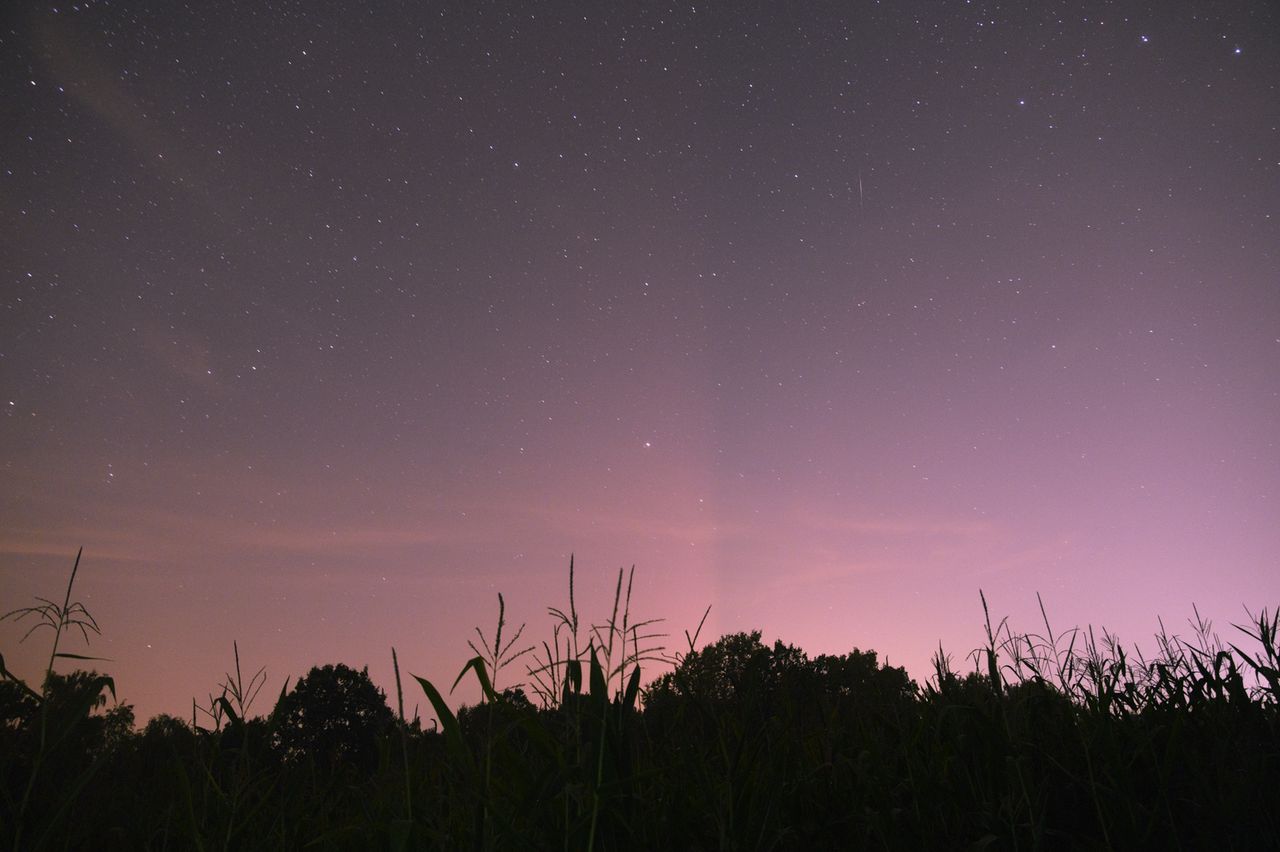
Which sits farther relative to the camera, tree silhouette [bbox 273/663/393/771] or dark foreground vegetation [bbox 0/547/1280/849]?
tree silhouette [bbox 273/663/393/771]

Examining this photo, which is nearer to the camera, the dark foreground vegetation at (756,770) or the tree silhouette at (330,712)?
the dark foreground vegetation at (756,770)

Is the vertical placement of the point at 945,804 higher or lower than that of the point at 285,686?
lower

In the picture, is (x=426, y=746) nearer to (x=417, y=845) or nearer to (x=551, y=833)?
(x=417, y=845)

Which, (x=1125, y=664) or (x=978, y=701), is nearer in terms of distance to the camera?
(x=978, y=701)

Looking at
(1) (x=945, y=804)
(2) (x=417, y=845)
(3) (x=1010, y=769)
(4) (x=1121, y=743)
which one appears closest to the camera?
(2) (x=417, y=845)

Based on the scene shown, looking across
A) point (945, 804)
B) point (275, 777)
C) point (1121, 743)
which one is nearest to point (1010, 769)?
point (945, 804)

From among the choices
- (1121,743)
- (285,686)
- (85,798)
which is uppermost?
(285,686)

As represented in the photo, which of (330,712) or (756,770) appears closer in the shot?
(756,770)

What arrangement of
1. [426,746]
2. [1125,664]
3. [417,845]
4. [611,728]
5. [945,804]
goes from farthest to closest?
[426,746], [1125,664], [945,804], [417,845], [611,728]

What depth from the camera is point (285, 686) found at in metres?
2.64

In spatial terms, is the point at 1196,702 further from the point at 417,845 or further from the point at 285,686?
the point at 285,686

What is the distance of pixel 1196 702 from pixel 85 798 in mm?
12822

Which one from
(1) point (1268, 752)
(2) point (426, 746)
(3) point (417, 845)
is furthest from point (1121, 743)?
(2) point (426, 746)

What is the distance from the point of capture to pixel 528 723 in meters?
2.20
